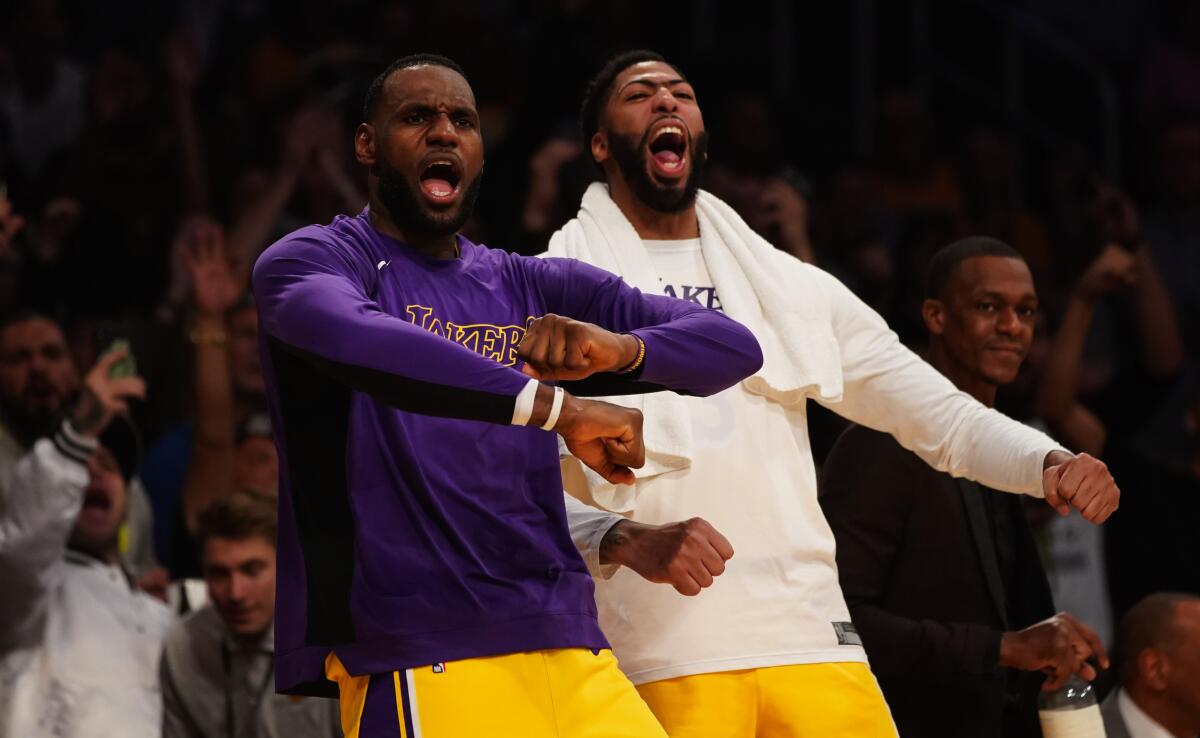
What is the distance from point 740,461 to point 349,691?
1.06 meters

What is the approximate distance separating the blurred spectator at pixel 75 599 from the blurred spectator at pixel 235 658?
13 centimetres

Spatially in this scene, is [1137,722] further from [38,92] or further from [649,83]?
[38,92]

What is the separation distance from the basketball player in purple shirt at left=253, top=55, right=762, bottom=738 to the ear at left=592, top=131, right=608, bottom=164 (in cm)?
95

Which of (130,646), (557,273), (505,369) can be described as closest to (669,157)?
(557,273)

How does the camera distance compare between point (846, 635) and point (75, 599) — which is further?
point (75, 599)

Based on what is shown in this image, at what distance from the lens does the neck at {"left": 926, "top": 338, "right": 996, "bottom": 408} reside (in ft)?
14.9

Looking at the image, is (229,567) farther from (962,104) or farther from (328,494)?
(962,104)

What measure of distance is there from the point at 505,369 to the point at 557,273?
1.92 feet

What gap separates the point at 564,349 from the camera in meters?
2.79

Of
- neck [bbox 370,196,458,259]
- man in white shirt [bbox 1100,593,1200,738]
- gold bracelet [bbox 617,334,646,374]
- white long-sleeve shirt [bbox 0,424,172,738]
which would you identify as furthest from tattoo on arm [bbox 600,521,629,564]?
man in white shirt [bbox 1100,593,1200,738]

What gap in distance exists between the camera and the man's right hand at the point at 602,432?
8.96 ft

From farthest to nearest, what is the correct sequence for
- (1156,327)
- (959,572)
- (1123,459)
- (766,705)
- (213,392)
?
(1156,327), (1123,459), (213,392), (959,572), (766,705)

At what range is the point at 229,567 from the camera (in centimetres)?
509

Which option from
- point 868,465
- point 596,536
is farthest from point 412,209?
point 868,465
